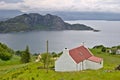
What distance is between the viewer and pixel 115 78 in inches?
1364

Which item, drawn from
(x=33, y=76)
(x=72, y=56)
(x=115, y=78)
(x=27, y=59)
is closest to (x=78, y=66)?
(x=72, y=56)

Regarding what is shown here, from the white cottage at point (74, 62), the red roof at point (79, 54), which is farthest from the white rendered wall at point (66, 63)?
the red roof at point (79, 54)

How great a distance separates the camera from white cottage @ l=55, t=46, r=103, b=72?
169ft

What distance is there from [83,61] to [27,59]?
4948cm

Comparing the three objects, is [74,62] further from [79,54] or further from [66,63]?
[79,54]

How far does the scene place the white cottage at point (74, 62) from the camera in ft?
169

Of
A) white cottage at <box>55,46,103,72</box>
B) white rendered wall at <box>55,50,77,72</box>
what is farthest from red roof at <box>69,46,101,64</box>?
white rendered wall at <box>55,50,77,72</box>

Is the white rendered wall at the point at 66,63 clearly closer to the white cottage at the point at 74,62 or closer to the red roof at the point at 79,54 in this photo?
the white cottage at the point at 74,62

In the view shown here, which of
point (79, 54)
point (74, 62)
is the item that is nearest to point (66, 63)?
point (74, 62)

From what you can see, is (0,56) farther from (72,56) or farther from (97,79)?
(97,79)

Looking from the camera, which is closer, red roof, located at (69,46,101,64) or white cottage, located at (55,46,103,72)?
white cottage, located at (55,46,103,72)

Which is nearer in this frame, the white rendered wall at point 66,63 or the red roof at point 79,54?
the white rendered wall at point 66,63

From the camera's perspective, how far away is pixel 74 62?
51.2 meters

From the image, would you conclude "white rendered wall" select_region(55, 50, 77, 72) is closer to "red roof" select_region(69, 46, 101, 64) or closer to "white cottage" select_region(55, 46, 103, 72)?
"white cottage" select_region(55, 46, 103, 72)
